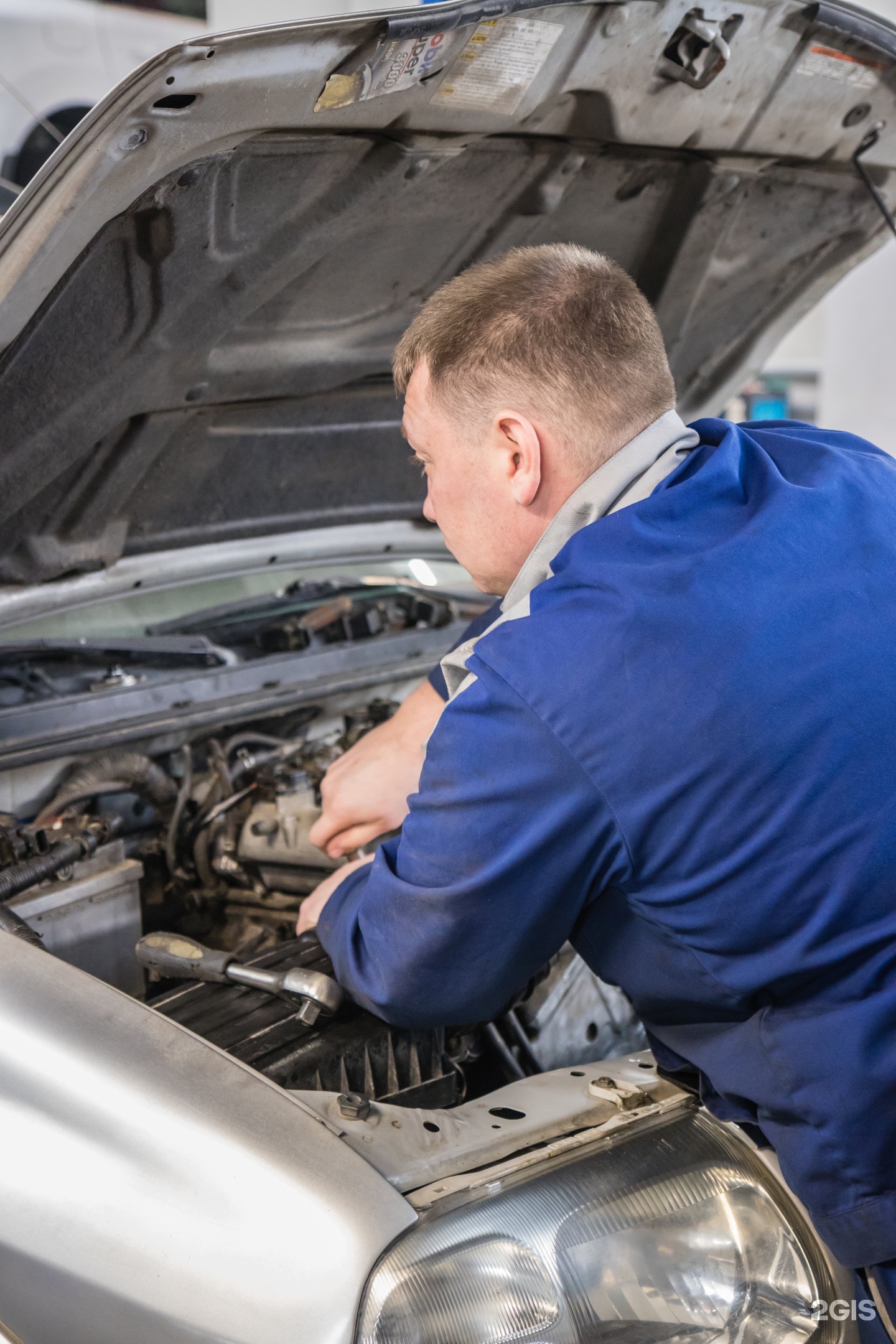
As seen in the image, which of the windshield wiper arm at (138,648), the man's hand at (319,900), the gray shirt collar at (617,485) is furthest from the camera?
the windshield wiper arm at (138,648)

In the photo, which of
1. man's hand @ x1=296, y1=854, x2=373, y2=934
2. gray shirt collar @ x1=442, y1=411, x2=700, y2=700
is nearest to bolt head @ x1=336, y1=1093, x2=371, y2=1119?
man's hand @ x1=296, y1=854, x2=373, y2=934

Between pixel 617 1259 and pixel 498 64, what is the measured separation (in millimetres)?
1262

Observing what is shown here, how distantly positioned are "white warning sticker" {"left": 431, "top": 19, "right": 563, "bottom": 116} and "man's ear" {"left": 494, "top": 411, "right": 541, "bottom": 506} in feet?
1.61

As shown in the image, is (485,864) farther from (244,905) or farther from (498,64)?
(498,64)

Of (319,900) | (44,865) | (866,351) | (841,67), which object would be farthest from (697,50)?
(866,351)

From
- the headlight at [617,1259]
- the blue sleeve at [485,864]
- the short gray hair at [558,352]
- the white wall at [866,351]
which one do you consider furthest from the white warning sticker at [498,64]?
the white wall at [866,351]

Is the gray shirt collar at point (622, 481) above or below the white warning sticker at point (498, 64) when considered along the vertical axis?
below

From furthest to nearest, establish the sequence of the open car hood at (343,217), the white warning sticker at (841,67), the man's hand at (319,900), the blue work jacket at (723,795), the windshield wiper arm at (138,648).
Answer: the windshield wiper arm at (138,648)
the white warning sticker at (841,67)
the man's hand at (319,900)
the open car hood at (343,217)
the blue work jacket at (723,795)

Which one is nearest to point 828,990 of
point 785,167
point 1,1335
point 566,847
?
point 566,847

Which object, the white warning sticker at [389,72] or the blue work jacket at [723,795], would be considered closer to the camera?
the blue work jacket at [723,795]

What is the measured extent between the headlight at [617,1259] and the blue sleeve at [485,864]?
0.18m

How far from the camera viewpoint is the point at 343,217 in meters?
1.52

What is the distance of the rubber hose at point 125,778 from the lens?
1610mm

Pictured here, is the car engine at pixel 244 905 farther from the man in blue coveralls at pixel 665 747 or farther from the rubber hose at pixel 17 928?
the man in blue coveralls at pixel 665 747
